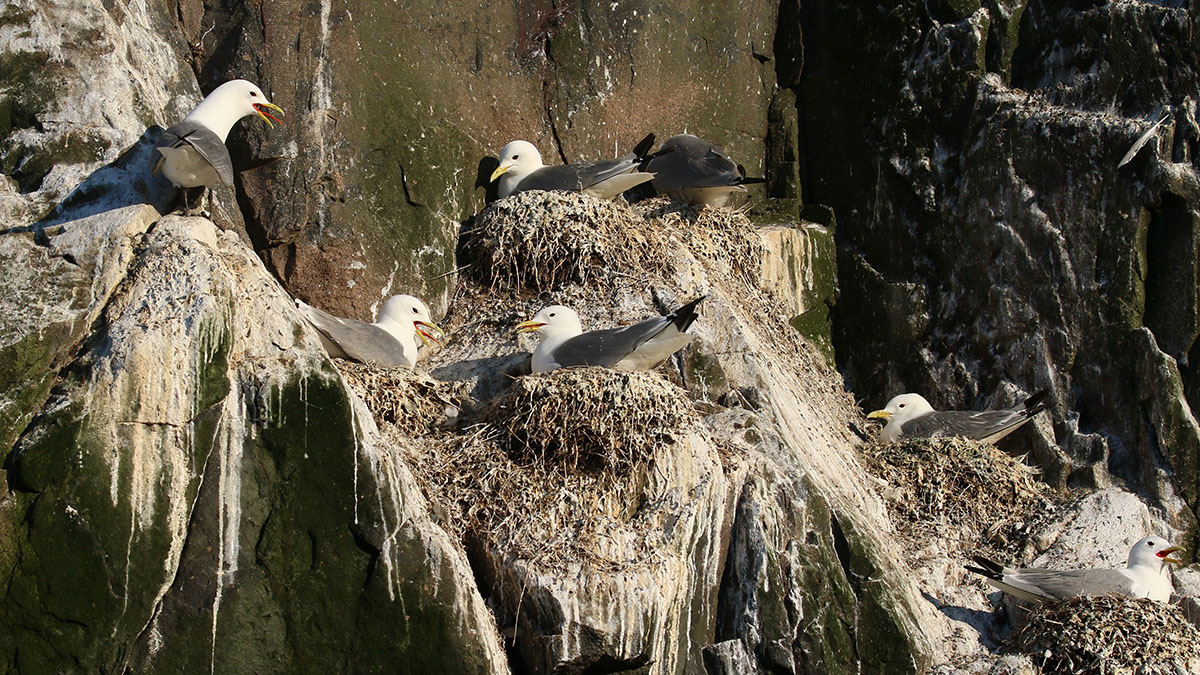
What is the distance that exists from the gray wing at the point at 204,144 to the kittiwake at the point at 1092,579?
4.41 meters

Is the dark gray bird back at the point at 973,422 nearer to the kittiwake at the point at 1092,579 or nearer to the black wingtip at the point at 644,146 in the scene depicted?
the kittiwake at the point at 1092,579

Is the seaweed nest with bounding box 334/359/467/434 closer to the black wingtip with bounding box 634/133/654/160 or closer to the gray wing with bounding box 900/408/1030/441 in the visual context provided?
the black wingtip with bounding box 634/133/654/160

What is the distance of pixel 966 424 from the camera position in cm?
887

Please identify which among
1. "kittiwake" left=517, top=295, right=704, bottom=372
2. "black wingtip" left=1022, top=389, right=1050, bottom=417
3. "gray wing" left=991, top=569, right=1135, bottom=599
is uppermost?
"kittiwake" left=517, top=295, right=704, bottom=372

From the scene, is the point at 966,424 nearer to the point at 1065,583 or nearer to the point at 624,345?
the point at 1065,583

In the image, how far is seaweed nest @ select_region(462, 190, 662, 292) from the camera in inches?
331

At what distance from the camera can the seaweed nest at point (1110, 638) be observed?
6828 millimetres

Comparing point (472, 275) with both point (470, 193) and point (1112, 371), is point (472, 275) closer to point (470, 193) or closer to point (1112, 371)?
point (470, 193)

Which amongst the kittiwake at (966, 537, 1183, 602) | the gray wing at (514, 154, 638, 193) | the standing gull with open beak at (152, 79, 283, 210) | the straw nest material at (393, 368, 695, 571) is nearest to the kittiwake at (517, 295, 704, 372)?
the straw nest material at (393, 368, 695, 571)

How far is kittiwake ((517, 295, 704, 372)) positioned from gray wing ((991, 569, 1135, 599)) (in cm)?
216

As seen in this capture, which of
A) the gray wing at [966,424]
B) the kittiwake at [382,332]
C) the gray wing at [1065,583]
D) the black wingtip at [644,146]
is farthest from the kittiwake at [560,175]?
the gray wing at [1065,583]

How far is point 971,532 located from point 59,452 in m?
5.10

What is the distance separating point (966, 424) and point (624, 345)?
2.73 meters

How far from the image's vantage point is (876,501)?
8.15 m
